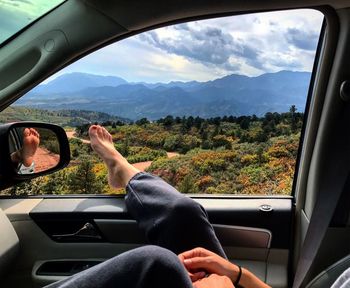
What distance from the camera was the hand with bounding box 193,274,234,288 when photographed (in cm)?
155

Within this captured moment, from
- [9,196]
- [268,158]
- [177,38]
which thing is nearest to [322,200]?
[268,158]

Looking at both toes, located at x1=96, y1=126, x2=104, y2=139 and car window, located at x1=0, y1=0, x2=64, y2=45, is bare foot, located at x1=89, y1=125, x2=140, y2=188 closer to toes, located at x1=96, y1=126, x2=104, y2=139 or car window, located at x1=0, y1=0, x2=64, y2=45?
toes, located at x1=96, y1=126, x2=104, y2=139

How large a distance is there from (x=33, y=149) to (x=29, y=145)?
24mm

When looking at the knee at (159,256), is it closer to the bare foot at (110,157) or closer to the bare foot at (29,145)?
the bare foot at (29,145)

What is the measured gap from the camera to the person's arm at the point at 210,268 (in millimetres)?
1631

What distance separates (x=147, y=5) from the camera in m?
1.87

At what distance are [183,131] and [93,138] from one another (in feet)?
1.34

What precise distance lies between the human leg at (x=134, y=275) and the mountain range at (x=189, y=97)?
3.54 feet

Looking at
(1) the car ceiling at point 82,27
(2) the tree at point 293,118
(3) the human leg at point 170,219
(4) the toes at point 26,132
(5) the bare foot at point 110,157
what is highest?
(1) the car ceiling at point 82,27

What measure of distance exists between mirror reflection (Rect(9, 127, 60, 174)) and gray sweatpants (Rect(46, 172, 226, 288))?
1.22 ft

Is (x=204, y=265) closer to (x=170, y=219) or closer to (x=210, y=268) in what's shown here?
(x=210, y=268)

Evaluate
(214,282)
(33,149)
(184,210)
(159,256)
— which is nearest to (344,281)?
(214,282)

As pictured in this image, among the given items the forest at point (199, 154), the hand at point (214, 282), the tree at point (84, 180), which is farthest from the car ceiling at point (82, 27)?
the hand at point (214, 282)

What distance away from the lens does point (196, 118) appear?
7.73 ft
